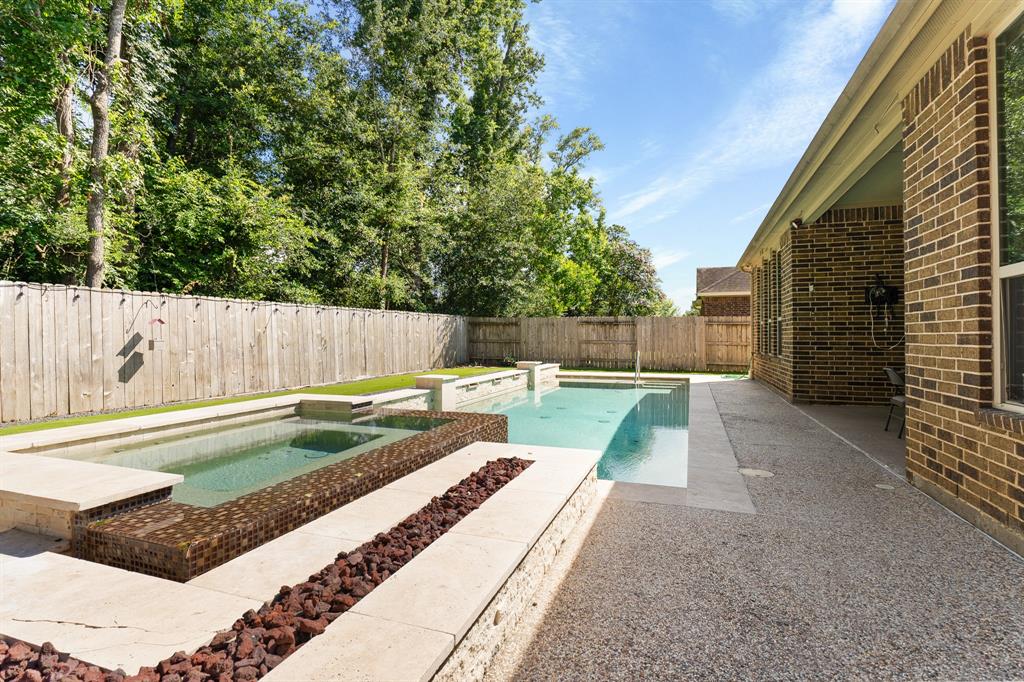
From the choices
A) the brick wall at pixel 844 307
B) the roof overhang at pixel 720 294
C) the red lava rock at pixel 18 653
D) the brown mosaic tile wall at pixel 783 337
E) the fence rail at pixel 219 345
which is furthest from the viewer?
the roof overhang at pixel 720 294

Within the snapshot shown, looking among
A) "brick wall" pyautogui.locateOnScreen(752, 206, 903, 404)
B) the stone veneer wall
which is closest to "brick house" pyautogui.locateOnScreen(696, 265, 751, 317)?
"brick wall" pyautogui.locateOnScreen(752, 206, 903, 404)

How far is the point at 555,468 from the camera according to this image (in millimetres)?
3717

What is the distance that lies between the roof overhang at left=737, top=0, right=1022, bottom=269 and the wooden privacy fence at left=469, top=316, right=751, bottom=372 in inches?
355

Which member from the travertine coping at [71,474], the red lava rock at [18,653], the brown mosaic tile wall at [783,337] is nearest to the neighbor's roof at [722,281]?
the brown mosaic tile wall at [783,337]

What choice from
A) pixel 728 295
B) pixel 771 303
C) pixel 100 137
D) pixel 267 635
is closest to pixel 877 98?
pixel 267 635

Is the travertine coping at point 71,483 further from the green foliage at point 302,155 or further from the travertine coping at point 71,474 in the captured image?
the green foliage at point 302,155

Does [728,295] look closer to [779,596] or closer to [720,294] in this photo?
[720,294]

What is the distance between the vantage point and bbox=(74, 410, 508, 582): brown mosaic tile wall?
229 centimetres

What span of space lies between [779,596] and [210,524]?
8.68 feet

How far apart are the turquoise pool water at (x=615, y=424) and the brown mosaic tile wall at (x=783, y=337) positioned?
5.46 ft

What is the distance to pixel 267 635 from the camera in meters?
1.66

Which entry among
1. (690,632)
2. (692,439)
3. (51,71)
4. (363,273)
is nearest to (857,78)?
(692,439)

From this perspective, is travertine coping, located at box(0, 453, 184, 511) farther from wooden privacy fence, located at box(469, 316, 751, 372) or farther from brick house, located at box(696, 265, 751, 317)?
brick house, located at box(696, 265, 751, 317)

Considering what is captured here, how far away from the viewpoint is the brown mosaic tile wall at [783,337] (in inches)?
319
